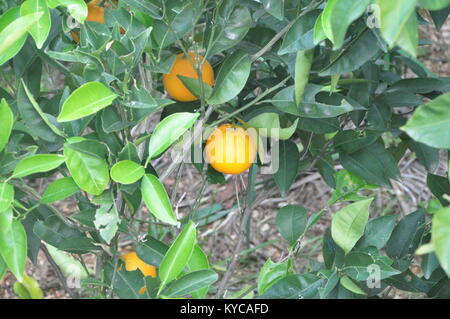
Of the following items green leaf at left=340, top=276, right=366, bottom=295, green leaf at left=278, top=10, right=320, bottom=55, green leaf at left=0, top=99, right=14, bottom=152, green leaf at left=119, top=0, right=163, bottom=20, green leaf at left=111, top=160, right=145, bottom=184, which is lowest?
green leaf at left=340, top=276, right=366, bottom=295

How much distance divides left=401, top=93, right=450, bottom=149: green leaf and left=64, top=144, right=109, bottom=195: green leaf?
41 centimetres

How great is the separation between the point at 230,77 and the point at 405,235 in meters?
0.40

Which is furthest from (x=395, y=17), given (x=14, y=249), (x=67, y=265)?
(x=67, y=265)

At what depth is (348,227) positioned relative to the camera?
893mm

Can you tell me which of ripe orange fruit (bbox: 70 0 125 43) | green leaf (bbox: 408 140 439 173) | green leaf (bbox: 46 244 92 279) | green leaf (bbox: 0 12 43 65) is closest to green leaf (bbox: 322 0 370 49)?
green leaf (bbox: 0 12 43 65)

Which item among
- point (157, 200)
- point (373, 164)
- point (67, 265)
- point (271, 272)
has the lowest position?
point (67, 265)

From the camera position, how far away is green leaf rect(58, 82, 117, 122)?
0.68m

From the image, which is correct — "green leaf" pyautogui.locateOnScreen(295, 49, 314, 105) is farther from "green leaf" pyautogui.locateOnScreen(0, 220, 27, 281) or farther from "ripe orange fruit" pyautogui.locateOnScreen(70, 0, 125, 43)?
"green leaf" pyautogui.locateOnScreen(0, 220, 27, 281)

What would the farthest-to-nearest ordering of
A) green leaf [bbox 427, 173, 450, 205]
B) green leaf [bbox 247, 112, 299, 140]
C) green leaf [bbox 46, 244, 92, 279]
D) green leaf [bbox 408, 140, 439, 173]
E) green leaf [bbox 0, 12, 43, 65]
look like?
green leaf [bbox 46, 244, 92, 279] → green leaf [bbox 408, 140, 439, 173] → green leaf [bbox 427, 173, 450, 205] → green leaf [bbox 247, 112, 299, 140] → green leaf [bbox 0, 12, 43, 65]

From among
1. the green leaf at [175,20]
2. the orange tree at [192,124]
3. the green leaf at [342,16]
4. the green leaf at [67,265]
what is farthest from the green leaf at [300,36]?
the green leaf at [67,265]

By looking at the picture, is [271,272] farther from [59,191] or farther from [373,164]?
[59,191]

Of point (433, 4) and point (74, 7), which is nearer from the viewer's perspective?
point (433, 4)

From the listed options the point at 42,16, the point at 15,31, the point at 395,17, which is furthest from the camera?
the point at 42,16

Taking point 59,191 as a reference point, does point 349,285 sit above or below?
below
